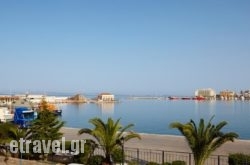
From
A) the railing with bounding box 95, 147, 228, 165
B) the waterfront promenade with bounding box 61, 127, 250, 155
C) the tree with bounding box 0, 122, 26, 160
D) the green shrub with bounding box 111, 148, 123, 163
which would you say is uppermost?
the tree with bounding box 0, 122, 26, 160

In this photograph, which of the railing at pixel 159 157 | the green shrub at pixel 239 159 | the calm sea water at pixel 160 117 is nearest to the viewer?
the green shrub at pixel 239 159

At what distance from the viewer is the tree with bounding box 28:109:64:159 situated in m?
17.6

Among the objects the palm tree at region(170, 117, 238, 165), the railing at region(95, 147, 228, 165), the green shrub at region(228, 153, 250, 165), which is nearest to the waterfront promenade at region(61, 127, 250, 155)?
the railing at region(95, 147, 228, 165)

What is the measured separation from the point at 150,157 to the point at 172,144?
430 centimetres

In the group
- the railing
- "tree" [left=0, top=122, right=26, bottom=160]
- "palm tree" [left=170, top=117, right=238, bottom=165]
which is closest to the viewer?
"palm tree" [left=170, top=117, right=238, bottom=165]

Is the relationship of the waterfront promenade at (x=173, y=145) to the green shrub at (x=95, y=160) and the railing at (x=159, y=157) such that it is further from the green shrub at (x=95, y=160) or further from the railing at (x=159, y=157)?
the green shrub at (x=95, y=160)

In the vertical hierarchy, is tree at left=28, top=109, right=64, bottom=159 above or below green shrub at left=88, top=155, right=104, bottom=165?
above

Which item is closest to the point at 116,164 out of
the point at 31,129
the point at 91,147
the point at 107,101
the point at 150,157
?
the point at 91,147

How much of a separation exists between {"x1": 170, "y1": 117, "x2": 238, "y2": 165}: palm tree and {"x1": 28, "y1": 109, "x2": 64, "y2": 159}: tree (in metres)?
7.18

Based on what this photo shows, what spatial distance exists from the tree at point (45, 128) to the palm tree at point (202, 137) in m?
7.18

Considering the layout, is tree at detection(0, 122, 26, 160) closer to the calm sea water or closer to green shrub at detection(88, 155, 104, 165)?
green shrub at detection(88, 155, 104, 165)

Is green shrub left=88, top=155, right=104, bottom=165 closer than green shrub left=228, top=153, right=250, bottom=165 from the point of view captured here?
No

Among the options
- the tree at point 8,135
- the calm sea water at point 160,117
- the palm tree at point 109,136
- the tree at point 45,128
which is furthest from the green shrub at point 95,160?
Answer: the calm sea water at point 160,117

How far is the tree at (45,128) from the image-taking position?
17.6 meters
